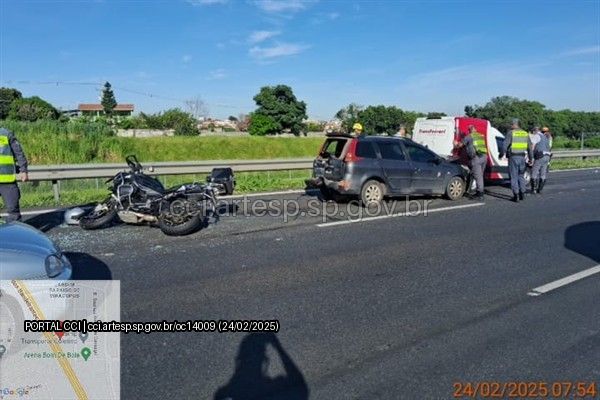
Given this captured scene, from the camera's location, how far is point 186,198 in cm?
774

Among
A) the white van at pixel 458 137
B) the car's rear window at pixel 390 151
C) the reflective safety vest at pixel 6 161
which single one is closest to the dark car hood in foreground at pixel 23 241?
the reflective safety vest at pixel 6 161

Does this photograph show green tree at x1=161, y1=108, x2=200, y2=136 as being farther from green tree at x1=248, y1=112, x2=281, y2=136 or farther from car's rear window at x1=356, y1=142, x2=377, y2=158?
car's rear window at x1=356, y1=142, x2=377, y2=158

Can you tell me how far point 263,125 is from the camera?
70.1 meters

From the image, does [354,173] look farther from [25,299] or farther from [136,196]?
[25,299]

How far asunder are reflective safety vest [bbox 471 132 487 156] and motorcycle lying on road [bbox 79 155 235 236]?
735 cm

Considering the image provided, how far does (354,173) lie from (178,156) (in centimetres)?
2836

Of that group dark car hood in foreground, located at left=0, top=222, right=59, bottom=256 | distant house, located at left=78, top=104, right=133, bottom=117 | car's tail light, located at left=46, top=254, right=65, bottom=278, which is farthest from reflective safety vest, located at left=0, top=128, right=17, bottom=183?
distant house, located at left=78, top=104, right=133, bottom=117

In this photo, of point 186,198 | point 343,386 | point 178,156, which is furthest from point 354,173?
point 178,156

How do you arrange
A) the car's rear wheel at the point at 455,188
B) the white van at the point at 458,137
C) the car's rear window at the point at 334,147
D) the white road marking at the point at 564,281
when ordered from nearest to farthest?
the white road marking at the point at 564,281
the car's rear window at the point at 334,147
the car's rear wheel at the point at 455,188
the white van at the point at 458,137

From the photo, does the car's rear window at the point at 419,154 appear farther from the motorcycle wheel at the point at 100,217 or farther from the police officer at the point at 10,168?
the police officer at the point at 10,168

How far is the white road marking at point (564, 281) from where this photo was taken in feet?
16.7

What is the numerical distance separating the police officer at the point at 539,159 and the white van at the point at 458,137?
34.5 inches

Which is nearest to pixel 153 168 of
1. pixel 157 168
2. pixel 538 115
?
pixel 157 168

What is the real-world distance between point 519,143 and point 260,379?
33.1ft
